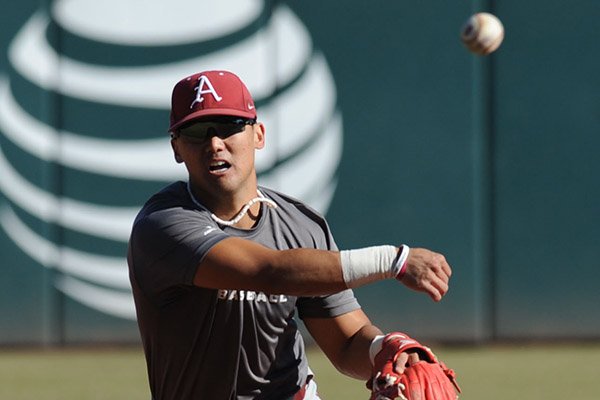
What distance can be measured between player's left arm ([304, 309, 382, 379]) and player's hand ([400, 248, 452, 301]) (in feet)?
2.75

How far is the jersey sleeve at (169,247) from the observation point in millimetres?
4402

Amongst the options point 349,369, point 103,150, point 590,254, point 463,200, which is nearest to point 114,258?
point 103,150

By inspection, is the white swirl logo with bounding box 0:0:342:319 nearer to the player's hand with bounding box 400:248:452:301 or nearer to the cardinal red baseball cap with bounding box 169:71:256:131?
the cardinal red baseball cap with bounding box 169:71:256:131

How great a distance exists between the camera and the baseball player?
447 cm

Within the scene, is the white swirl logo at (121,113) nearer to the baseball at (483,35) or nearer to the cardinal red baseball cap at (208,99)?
the baseball at (483,35)

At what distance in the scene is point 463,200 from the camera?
11695 millimetres

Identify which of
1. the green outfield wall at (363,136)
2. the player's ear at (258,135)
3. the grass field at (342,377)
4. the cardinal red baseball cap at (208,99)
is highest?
the cardinal red baseball cap at (208,99)

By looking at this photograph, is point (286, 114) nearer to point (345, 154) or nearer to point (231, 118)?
point (345, 154)

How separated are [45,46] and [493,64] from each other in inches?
160

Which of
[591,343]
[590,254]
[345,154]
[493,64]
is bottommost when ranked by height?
[591,343]

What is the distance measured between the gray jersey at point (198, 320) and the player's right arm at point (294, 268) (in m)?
0.16

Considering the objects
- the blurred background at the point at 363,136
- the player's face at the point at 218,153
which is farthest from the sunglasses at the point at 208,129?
the blurred background at the point at 363,136

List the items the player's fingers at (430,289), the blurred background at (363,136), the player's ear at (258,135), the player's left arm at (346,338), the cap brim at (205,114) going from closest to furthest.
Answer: the player's fingers at (430,289), the cap brim at (205,114), the player's ear at (258,135), the player's left arm at (346,338), the blurred background at (363,136)

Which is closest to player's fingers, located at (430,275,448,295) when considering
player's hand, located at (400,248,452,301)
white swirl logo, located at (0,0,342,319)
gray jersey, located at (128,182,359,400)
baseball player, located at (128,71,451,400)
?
player's hand, located at (400,248,452,301)
